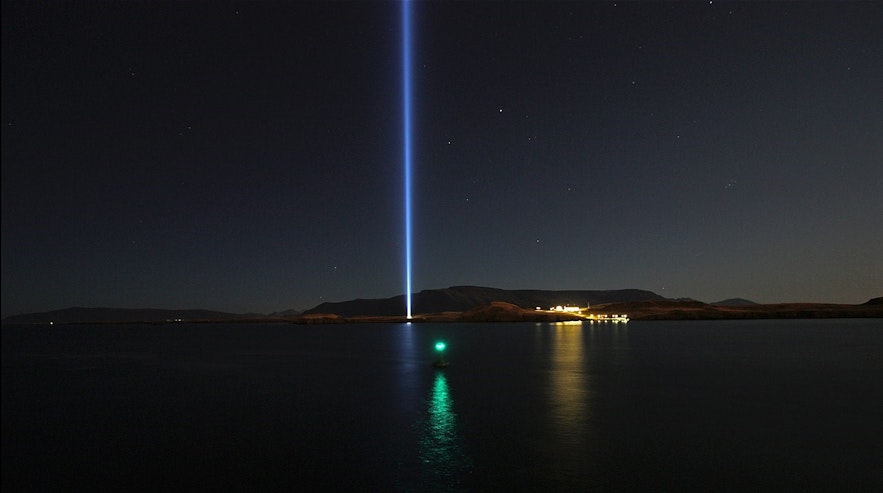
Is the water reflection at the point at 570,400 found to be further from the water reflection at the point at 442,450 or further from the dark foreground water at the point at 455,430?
the water reflection at the point at 442,450

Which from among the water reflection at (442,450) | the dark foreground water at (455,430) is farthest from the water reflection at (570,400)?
the water reflection at (442,450)

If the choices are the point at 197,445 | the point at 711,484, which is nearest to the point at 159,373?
the point at 197,445

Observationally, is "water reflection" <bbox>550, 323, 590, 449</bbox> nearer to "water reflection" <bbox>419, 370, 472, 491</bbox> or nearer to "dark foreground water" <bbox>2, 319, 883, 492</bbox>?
"dark foreground water" <bbox>2, 319, 883, 492</bbox>

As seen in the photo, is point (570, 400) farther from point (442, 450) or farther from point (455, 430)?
point (442, 450)

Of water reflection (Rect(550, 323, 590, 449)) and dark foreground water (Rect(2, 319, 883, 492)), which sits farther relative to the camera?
Answer: water reflection (Rect(550, 323, 590, 449))

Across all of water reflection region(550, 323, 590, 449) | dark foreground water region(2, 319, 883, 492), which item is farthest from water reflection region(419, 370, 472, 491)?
water reflection region(550, 323, 590, 449)

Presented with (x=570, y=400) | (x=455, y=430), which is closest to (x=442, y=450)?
(x=455, y=430)
